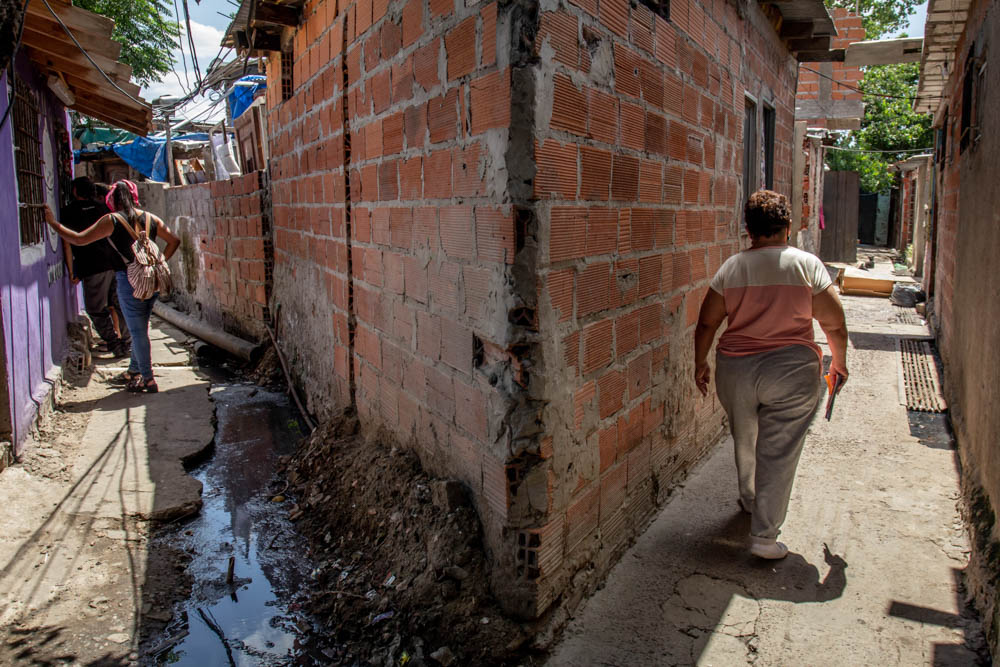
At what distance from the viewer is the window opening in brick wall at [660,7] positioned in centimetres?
301

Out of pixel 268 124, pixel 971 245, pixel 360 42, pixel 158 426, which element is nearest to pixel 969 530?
pixel 971 245

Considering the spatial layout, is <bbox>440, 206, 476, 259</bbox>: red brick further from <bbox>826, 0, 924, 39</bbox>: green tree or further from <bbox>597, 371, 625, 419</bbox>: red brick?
<bbox>826, 0, 924, 39</bbox>: green tree

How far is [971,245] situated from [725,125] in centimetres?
201

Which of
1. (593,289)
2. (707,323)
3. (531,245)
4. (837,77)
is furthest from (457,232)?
(837,77)

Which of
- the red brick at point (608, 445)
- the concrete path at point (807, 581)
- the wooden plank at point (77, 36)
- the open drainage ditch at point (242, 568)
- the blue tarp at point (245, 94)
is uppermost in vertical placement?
the blue tarp at point (245, 94)

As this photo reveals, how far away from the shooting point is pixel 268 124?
5688mm

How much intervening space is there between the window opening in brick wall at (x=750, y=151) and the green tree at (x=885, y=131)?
63.6 feet

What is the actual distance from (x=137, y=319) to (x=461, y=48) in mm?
4285

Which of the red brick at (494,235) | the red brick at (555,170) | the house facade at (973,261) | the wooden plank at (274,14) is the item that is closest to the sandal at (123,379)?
the wooden plank at (274,14)

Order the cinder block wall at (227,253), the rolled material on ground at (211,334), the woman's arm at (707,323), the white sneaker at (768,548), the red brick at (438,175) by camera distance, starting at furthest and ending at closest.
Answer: the rolled material on ground at (211,334), the cinder block wall at (227,253), the woman's arm at (707,323), the white sneaker at (768,548), the red brick at (438,175)

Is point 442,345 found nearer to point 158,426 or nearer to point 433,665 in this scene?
point 433,665

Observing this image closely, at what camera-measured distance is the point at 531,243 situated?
7.20ft

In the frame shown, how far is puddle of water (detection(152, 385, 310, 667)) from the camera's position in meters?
2.56

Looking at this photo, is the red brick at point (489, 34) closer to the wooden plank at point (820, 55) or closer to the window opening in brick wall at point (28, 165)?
the window opening in brick wall at point (28, 165)
